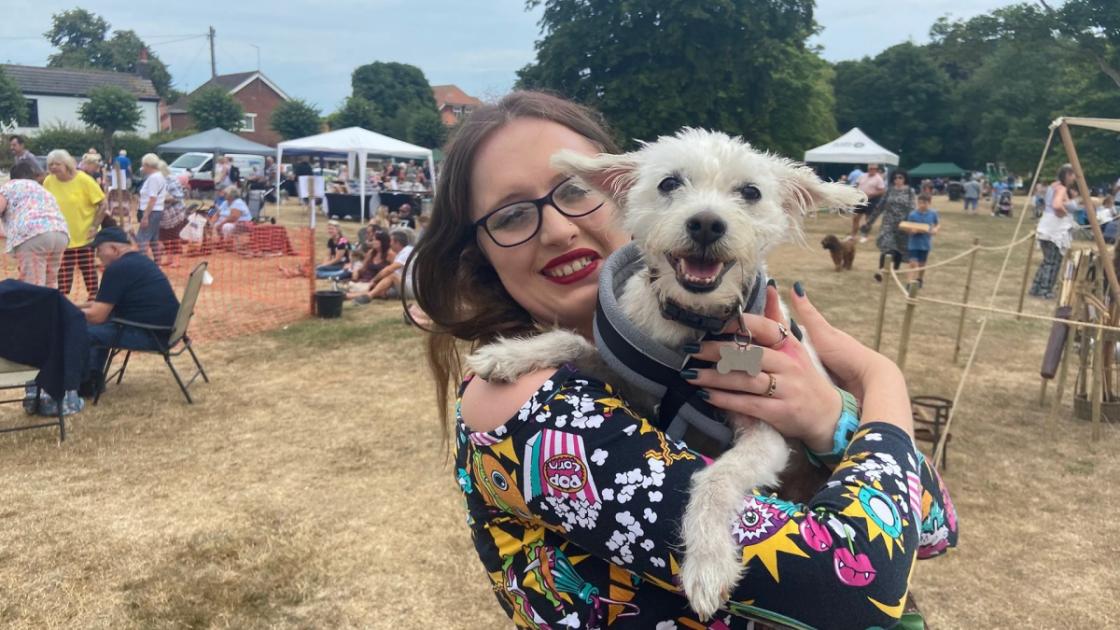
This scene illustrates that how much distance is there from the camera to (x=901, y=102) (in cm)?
6250

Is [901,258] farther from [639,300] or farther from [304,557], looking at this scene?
[639,300]

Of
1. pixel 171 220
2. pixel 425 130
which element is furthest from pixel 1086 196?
pixel 425 130

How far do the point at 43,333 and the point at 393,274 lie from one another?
6.74 meters

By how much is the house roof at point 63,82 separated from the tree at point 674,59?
4863cm

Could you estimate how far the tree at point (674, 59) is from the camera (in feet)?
75.8

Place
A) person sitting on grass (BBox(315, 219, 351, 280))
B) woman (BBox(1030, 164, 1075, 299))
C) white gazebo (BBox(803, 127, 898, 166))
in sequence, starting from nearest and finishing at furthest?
woman (BBox(1030, 164, 1075, 299)), person sitting on grass (BBox(315, 219, 351, 280)), white gazebo (BBox(803, 127, 898, 166))

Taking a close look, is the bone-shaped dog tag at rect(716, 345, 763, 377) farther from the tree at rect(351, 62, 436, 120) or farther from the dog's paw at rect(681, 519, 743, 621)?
the tree at rect(351, 62, 436, 120)

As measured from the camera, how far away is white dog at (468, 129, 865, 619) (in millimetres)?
1581

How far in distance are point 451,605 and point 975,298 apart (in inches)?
546

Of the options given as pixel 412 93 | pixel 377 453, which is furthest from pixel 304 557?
pixel 412 93

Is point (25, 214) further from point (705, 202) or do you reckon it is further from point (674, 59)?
point (674, 59)

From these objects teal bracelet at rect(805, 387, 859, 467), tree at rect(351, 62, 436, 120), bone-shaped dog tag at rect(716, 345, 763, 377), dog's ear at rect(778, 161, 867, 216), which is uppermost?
tree at rect(351, 62, 436, 120)

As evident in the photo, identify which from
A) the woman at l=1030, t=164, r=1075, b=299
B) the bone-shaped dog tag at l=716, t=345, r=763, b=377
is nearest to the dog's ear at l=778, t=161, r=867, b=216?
the bone-shaped dog tag at l=716, t=345, r=763, b=377

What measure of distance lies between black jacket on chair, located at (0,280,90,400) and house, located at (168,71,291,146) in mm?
67282
